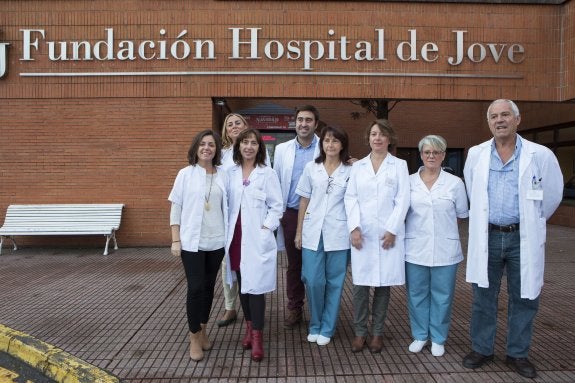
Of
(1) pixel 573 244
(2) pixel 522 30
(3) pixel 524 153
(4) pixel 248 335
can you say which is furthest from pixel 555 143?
(4) pixel 248 335

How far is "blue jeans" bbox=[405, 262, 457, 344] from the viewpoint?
3508 millimetres

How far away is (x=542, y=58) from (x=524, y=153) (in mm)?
5858

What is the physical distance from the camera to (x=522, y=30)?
780cm

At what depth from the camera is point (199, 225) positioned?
11.1 feet

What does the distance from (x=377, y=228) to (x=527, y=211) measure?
1080mm

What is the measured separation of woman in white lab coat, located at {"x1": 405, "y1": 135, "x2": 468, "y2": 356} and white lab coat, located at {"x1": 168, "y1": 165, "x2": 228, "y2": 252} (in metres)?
1.57

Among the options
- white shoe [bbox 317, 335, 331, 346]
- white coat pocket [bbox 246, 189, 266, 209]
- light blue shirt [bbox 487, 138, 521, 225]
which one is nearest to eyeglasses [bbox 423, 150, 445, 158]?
light blue shirt [bbox 487, 138, 521, 225]

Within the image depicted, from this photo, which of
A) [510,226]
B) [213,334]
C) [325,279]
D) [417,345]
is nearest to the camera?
[510,226]

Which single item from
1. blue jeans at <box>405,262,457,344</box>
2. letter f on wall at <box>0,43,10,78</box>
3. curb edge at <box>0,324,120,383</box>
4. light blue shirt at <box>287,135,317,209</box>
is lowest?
curb edge at <box>0,324,120,383</box>

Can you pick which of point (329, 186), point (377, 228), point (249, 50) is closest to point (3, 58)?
point (249, 50)

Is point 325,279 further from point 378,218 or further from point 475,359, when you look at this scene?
point 475,359

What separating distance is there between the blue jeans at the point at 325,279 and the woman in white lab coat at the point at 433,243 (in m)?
0.57

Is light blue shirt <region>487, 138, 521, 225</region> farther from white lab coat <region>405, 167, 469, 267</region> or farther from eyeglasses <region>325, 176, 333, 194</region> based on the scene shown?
eyeglasses <region>325, 176, 333, 194</region>

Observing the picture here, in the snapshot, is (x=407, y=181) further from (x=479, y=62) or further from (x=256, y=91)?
(x=479, y=62)
